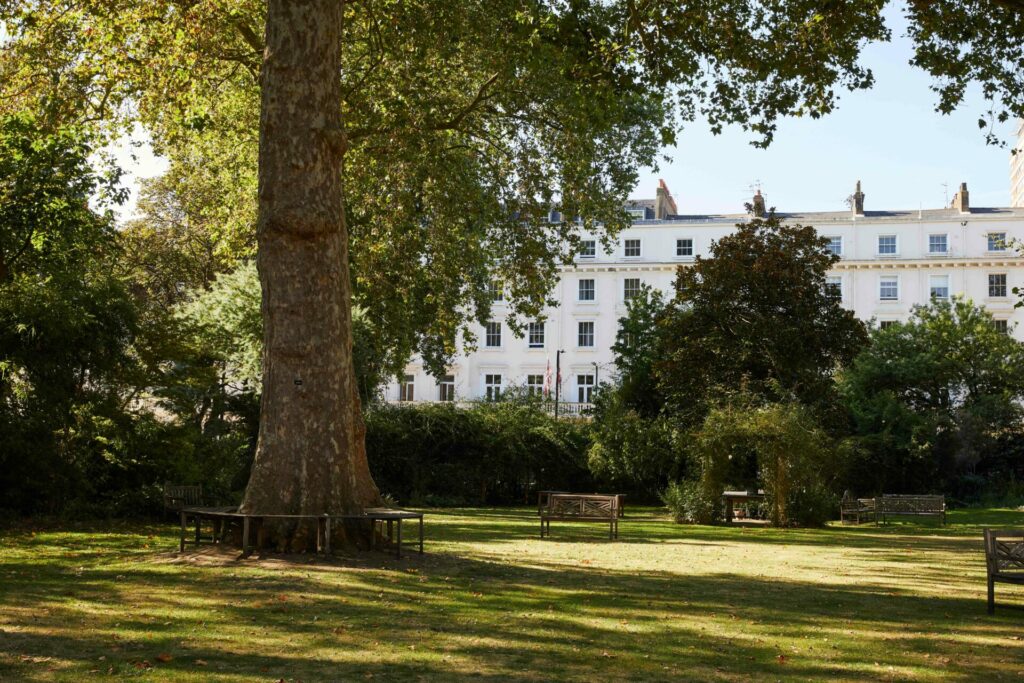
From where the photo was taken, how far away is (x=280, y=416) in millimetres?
14359

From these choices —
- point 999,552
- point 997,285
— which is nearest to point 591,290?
point 997,285

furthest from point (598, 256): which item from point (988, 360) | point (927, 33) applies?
point (927, 33)

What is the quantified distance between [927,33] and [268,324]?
40.2 feet

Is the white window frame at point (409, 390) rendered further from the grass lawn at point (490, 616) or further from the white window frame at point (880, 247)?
the grass lawn at point (490, 616)

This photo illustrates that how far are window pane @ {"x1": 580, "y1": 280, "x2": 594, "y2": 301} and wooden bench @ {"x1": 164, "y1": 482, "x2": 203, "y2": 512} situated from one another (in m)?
58.3

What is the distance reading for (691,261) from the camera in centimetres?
7306

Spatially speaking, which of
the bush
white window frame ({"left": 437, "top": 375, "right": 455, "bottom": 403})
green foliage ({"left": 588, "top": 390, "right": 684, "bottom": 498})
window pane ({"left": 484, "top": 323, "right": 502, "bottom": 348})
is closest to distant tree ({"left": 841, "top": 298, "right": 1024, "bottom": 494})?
green foliage ({"left": 588, "top": 390, "right": 684, "bottom": 498})

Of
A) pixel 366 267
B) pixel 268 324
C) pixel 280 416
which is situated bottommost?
pixel 280 416

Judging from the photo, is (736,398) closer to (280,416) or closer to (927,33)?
(927,33)

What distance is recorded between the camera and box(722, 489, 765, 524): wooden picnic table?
27927 millimetres

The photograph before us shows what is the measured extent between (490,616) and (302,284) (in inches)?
234

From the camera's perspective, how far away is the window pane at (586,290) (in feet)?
255

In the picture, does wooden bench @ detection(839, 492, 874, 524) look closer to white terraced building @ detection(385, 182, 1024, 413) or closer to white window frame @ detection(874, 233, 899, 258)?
white terraced building @ detection(385, 182, 1024, 413)

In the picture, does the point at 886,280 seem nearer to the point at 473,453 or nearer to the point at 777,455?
the point at 473,453
